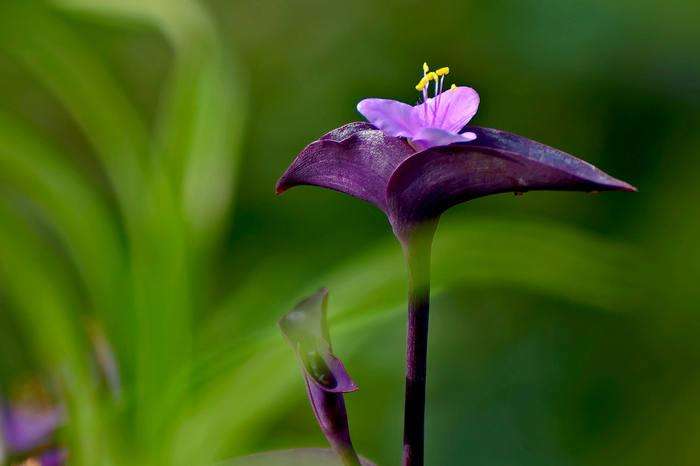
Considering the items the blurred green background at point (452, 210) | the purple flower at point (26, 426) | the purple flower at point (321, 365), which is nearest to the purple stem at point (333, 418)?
the purple flower at point (321, 365)

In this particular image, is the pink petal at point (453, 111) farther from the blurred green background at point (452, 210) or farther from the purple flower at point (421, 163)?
the blurred green background at point (452, 210)

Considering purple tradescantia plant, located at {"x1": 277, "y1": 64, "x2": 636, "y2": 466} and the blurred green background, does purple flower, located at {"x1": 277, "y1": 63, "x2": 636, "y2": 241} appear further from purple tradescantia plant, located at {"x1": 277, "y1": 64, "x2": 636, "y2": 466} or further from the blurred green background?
the blurred green background

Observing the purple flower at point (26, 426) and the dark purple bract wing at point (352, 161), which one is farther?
the purple flower at point (26, 426)

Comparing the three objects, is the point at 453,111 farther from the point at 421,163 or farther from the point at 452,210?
the point at 452,210

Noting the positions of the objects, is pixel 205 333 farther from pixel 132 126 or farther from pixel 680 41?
pixel 680 41

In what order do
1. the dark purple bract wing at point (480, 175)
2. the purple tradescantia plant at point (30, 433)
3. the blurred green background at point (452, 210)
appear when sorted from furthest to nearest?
the blurred green background at point (452, 210)
the purple tradescantia plant at point (30, 433)
the dark purple bract wing at point (480, 175)

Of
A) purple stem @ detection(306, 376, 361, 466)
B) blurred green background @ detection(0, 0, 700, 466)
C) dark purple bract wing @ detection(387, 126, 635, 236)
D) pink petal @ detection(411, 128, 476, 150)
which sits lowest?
purple stem @ detection(306, 376, 361, 466)

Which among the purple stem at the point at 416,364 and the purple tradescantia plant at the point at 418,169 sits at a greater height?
the purple tradescantia plant at the point at 418,169

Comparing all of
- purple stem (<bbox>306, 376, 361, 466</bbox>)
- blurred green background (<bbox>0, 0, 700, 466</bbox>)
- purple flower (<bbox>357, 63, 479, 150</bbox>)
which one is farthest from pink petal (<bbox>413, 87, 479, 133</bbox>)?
blurred green background (<bbox>0, 0, 700, 466</bbox>)
